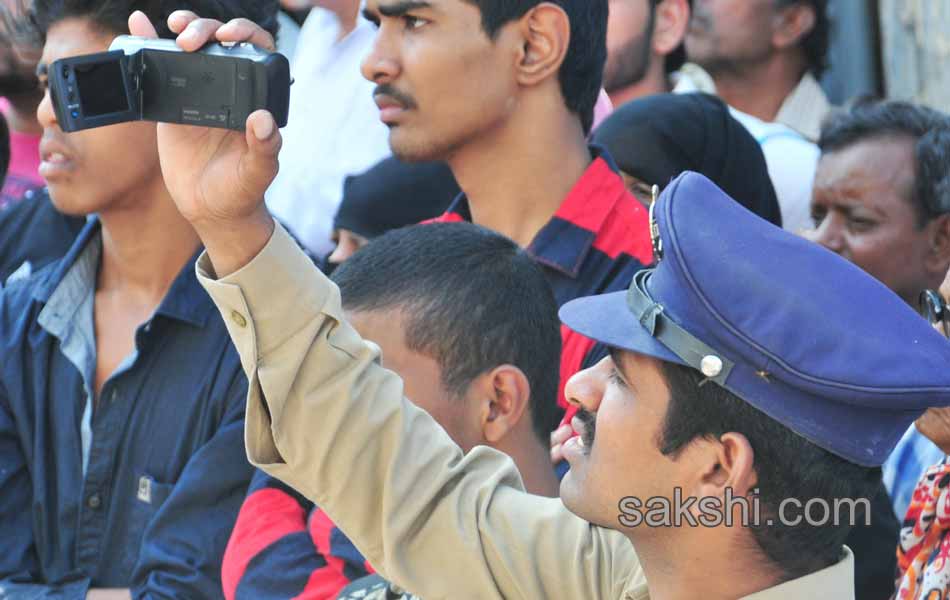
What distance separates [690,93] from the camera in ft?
13.8

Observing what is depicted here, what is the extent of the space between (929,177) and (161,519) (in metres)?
2.05

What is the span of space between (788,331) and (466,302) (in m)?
1.01

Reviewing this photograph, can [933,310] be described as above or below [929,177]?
above

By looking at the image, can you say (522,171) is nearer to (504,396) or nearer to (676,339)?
(504,396)

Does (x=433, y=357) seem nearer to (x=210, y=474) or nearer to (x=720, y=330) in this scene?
(x=210, y=474)

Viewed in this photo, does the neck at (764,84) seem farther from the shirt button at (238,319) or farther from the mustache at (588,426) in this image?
the shirt button at (238,319)

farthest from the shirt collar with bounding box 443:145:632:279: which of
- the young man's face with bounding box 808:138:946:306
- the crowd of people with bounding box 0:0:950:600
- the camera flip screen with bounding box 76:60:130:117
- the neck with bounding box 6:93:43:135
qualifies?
the neck with bounding box 6:93:43:135

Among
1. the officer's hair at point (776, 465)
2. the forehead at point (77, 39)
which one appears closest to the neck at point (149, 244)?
the forehead at point (77, 39)

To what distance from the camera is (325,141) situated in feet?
15.7

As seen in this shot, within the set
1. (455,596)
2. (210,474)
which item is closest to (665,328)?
(455,596)

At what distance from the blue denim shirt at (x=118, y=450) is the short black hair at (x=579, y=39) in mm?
913

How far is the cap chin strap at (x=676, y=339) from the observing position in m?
2.13

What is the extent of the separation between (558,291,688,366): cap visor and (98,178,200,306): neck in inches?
58.4

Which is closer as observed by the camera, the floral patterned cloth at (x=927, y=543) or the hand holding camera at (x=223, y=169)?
the hand holding camera at (x=223, y=169)
